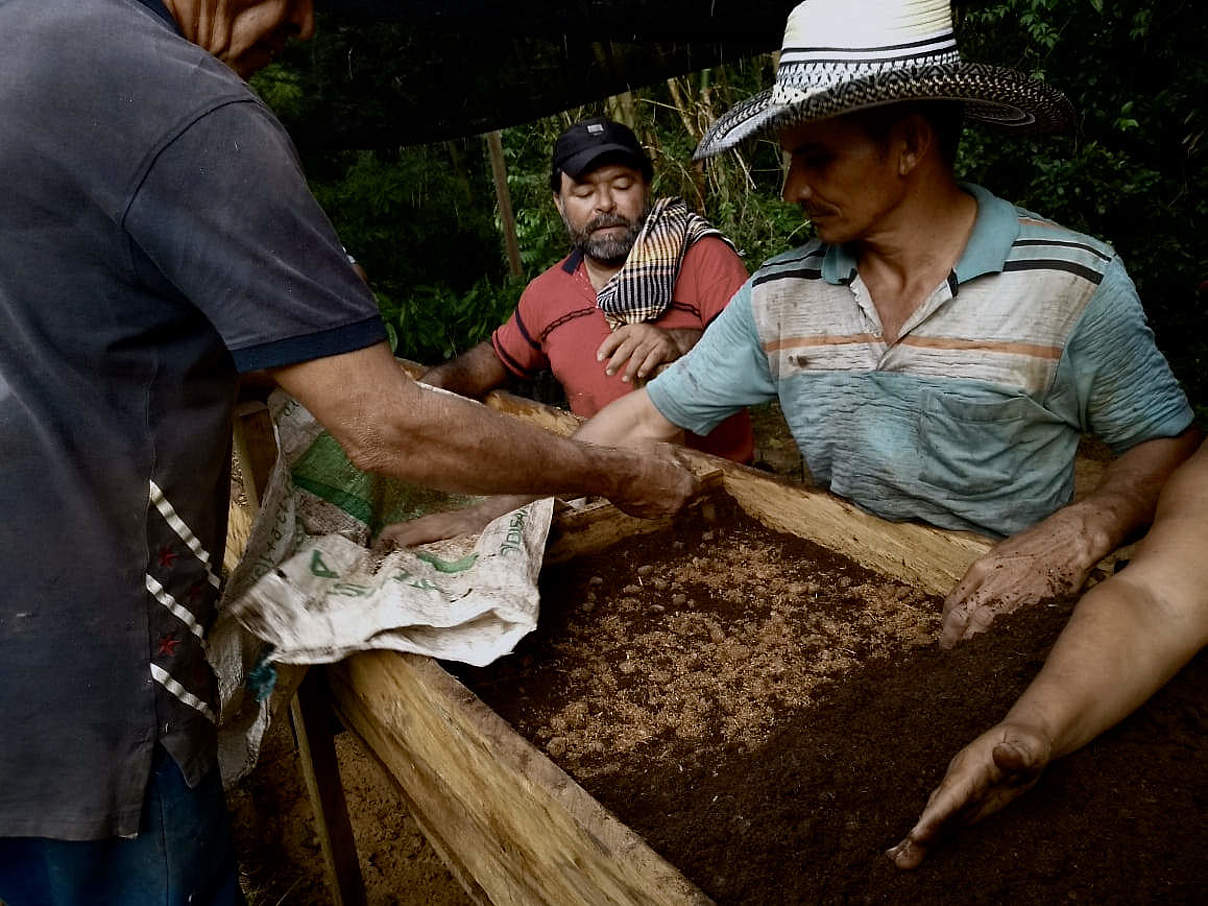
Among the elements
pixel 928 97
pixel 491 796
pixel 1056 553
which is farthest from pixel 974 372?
pixel 491 796

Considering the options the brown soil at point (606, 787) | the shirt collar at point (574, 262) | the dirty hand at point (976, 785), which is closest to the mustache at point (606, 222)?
the shirt collar at point (574, 262)

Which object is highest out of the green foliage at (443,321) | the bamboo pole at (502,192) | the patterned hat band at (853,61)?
the patterned hat band at (853,61)

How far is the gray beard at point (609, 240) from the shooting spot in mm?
3246

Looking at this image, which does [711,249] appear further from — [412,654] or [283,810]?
[283,810]

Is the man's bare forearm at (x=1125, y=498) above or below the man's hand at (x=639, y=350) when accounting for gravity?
above

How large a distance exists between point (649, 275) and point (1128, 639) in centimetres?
217

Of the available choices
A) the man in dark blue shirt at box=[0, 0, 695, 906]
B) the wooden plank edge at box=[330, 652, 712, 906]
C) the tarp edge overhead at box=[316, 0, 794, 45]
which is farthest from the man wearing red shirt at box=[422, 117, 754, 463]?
the man in dark blue shirt at box=[0, 0, 695, 906]

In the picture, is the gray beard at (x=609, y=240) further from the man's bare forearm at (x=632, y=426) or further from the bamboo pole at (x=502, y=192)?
the bamboo pole at (x=502, y=192)

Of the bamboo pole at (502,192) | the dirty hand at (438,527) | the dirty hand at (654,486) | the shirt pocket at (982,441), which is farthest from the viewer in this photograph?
the bamboo pole at (502,192)

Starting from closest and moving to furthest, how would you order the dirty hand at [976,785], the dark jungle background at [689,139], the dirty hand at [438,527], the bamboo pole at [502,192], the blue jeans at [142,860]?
the dirty hand at [976,785] → the blue jeans at [142,860] → the dirty hand at [438,527] → the dark jungle background at [689,139] → the bamboo pole at [502,192]

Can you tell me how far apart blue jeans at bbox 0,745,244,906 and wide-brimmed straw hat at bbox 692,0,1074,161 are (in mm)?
1544

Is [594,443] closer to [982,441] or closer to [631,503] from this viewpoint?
[631,503]

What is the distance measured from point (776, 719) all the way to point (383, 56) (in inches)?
134

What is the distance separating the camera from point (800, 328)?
1927mm
